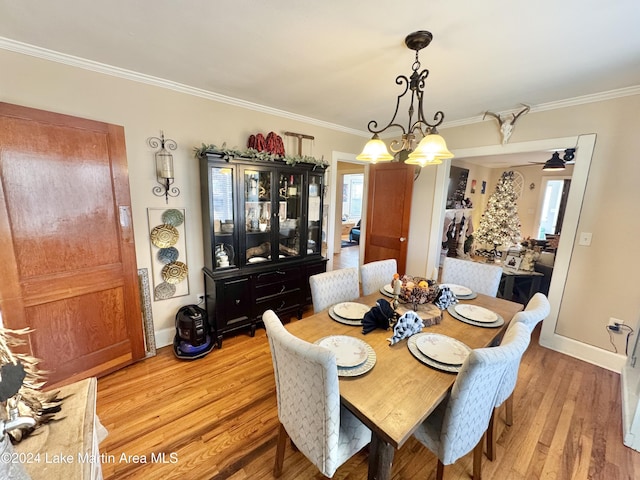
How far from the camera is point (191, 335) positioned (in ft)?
7.84

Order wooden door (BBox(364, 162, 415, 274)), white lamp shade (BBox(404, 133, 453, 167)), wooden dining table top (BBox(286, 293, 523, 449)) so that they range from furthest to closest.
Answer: wooden door (BBox(364, 162, 415, 274)) → white lamp shade (BBox(404, 133, 453, 167)) → wooden dining table top (BBox(286, 293, 523, 449))

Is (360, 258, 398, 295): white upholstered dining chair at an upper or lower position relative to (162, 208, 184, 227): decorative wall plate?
lower

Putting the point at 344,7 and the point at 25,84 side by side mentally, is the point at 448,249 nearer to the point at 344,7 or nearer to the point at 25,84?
the point at 344,7

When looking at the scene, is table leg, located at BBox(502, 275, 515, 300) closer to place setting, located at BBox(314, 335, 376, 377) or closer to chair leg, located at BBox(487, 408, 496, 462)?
chair leg, located at BBox(487, 408, 496, 462)

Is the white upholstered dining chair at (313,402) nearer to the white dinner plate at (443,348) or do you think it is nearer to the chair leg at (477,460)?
the white dinner plate at (443,348)

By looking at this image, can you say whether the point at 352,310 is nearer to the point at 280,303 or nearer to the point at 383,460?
the point at 383,460

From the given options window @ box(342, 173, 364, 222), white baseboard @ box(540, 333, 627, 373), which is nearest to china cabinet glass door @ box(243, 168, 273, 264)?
white baseboard @ box(540, 333, 627, 373)

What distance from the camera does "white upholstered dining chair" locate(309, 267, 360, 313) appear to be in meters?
1.96

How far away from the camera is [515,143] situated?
2.73 metres

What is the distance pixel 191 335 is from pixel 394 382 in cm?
196

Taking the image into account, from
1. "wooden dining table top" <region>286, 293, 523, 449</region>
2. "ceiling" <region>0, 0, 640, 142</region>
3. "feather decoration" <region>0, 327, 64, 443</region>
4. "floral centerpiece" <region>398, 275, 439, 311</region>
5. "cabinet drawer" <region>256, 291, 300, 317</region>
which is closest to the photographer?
"feather decoration" <region>0, 327, 64, 443</region>

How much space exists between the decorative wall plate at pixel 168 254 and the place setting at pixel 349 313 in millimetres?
1656

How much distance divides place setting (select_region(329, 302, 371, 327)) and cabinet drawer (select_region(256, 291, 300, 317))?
1213mm

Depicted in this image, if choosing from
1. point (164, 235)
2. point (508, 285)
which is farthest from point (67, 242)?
point (508, 285)
